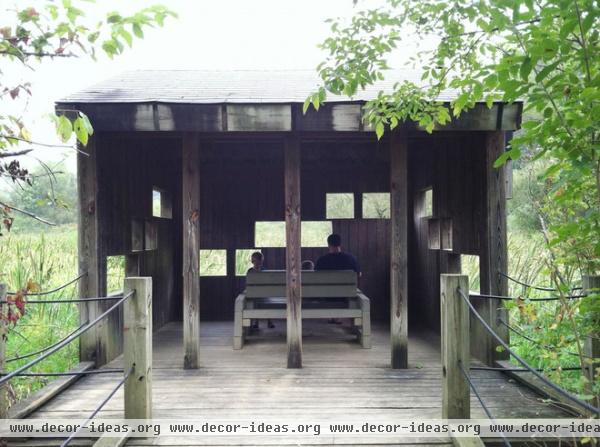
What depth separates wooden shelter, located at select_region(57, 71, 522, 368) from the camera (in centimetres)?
483

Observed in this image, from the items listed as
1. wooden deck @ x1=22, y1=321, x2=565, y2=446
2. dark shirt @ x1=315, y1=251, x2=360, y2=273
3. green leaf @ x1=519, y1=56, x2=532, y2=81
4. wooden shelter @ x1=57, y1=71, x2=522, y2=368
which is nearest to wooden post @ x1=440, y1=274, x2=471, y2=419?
wooden deck @ x1=22, y1=321, x2=565, y2=446

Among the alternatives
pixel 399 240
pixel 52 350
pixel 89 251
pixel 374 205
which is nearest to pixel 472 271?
pixel 374 205

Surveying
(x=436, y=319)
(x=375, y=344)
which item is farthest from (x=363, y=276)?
(x=375, y=344)

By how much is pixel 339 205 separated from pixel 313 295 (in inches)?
122

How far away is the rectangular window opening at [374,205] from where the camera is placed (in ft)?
28.7

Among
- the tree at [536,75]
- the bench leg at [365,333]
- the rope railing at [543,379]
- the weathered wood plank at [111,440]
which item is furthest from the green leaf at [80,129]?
the bench leg at [365,333]

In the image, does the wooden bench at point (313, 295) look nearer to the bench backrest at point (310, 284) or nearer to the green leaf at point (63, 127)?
the bench backrest at point (310, 284)

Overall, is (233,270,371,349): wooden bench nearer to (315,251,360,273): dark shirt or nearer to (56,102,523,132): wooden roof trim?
(315,251,360,273): dark shirt

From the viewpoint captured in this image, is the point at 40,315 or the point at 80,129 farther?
the point at 40,315

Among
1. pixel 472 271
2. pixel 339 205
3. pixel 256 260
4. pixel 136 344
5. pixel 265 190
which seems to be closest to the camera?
pixel 136 344

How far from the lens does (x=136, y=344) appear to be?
10.8 ft

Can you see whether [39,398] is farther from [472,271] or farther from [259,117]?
[472,271]

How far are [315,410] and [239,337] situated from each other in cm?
243

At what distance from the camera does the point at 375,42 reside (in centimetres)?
359
